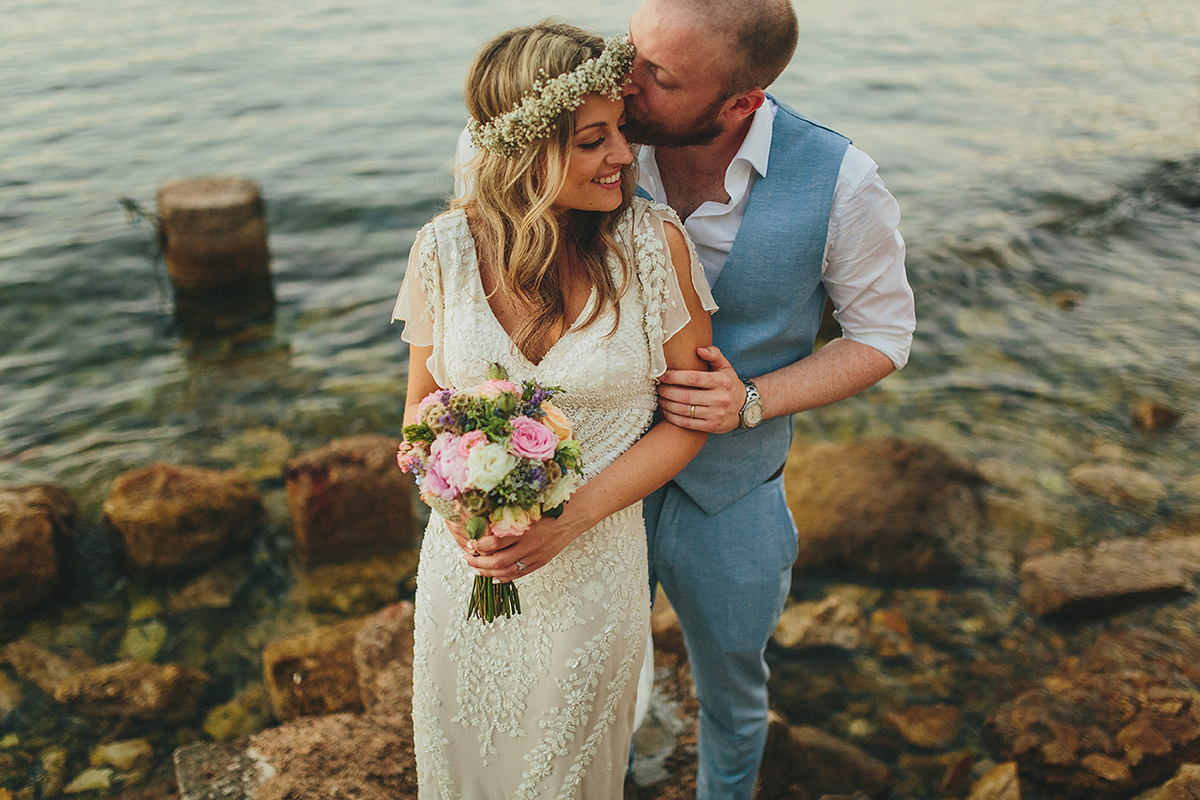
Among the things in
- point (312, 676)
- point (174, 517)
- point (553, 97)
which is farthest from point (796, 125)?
point (174, 517)

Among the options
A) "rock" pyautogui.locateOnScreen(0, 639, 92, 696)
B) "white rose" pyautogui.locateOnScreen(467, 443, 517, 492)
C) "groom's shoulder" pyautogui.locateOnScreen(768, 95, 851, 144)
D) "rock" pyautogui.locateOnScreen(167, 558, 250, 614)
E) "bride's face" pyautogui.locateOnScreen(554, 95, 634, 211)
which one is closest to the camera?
"white rose" pyautogui.locateOnScreen(467, 443, 517, 492)

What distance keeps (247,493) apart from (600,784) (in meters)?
3.17

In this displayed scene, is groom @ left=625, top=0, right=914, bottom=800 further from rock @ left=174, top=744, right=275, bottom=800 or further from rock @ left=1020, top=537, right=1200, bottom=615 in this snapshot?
rock @ left=1020, top=537, right=1200, bottom=615

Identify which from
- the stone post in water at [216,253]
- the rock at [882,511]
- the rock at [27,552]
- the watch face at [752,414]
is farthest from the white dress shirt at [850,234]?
the stone post in water at [216,253]

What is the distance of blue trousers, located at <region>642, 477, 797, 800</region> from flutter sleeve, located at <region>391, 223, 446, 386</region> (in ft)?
2.70

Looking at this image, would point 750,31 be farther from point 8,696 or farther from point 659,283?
point 8,696

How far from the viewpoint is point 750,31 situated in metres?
2.27

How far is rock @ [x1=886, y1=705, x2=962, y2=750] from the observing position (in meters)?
3.74

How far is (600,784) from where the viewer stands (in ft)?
7.97

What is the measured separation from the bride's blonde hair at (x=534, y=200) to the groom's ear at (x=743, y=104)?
1.03 feet

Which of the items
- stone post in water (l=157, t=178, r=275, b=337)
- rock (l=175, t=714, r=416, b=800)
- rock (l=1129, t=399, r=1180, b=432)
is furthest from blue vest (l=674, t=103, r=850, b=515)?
stone post in water (l=157, t=178, r=275, b=337)

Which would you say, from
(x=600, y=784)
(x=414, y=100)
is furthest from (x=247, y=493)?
(x=414, y=100)

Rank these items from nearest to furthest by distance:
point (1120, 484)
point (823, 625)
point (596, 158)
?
point (596, 158) → point (823, 625) → point (1120, 484)

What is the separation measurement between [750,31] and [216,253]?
552 centimetres
